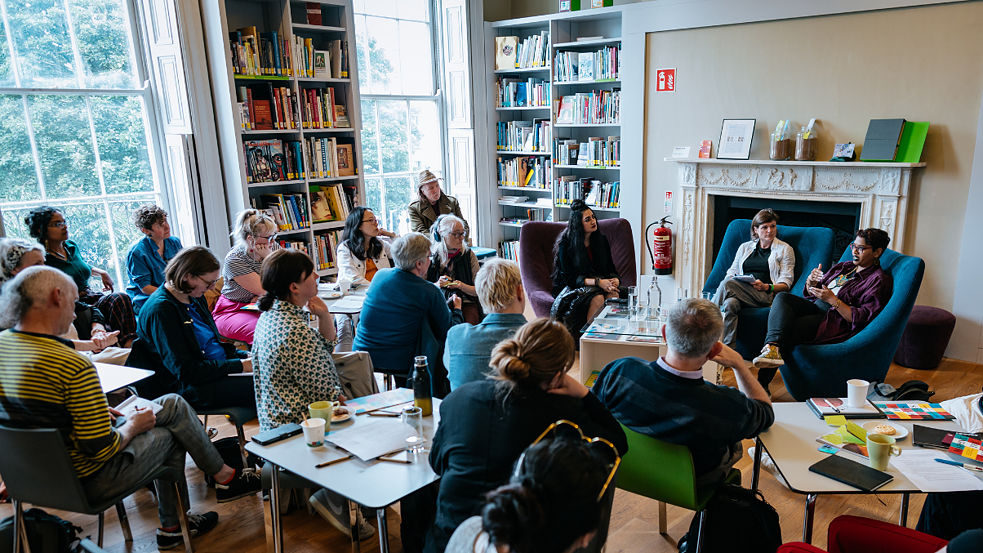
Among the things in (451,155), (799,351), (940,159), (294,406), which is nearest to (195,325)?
(294,406)

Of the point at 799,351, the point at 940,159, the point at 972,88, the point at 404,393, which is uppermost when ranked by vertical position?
the point at 972,88

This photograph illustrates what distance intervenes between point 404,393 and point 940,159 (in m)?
4.19

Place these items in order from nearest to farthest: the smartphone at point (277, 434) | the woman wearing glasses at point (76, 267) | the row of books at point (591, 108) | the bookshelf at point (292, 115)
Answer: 1. the smartphone at point (277, 434)
2. the woman wearing glasses at point (76, 267)
3. the bookshelf at point (292, 115)
4. the row of books at point (591, 108)

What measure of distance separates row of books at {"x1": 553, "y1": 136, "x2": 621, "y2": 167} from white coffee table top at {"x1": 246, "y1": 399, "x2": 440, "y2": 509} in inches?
176

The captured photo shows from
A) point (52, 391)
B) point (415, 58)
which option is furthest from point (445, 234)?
point (415, 58)

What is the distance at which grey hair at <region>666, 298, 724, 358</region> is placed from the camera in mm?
1978

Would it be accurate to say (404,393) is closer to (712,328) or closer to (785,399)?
(712,328)

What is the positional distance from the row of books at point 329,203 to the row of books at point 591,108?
2.31 meters

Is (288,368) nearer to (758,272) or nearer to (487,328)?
(487,328)

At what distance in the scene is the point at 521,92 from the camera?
6555 mm

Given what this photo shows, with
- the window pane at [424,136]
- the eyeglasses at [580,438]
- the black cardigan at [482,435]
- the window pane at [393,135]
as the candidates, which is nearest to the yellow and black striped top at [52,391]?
the black cardigan at [482,435]

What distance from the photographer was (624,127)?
5855 mm

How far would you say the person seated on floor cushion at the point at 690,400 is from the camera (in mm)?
1945

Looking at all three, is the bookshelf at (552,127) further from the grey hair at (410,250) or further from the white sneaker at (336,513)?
the white sneaker at (336,513)
